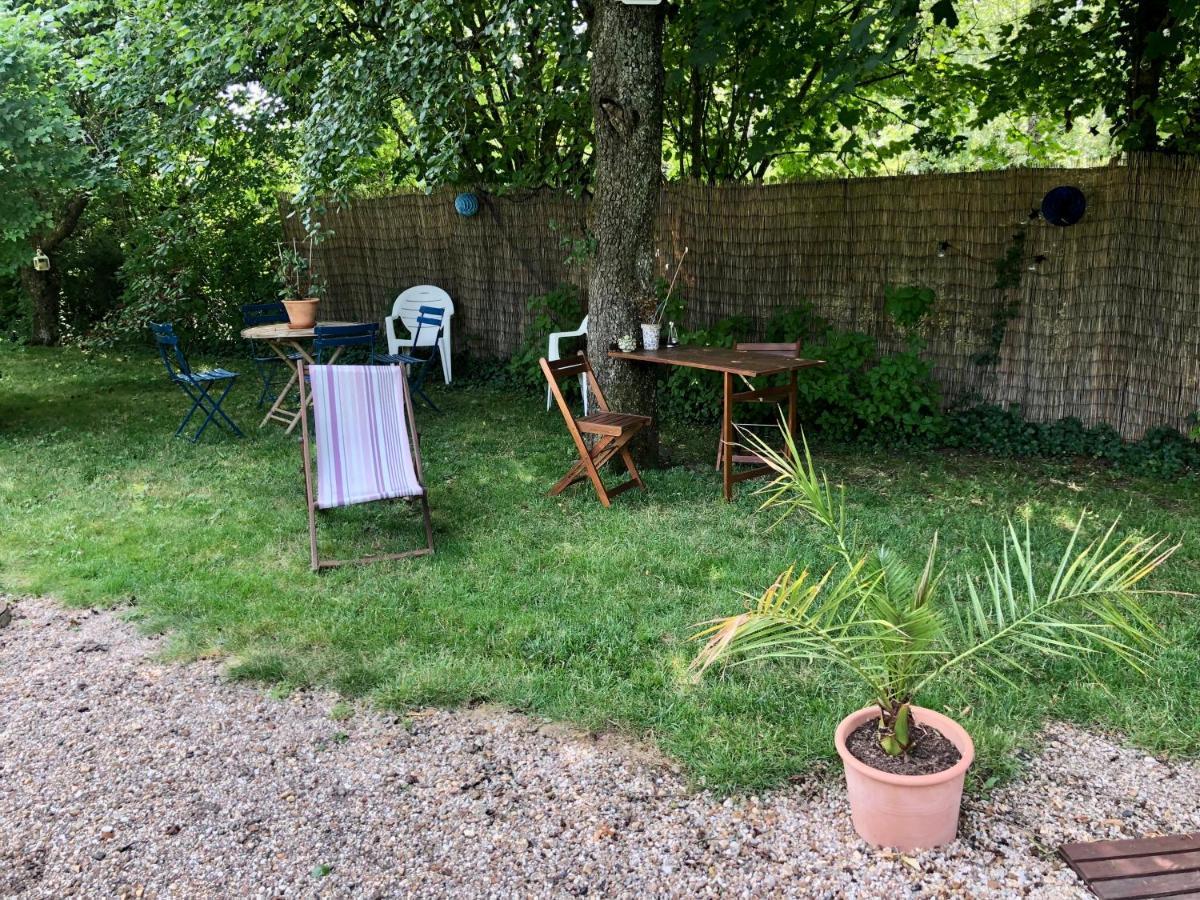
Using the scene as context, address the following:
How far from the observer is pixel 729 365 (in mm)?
4766

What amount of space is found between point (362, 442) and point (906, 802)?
125 inches

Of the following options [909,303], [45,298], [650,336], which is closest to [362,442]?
[650,336]

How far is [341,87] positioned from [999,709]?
5.37 meters

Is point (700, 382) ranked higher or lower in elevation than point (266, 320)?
lower

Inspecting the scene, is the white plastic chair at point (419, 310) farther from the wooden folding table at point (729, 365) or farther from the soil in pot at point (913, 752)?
the soil in pot at point (913, 752)

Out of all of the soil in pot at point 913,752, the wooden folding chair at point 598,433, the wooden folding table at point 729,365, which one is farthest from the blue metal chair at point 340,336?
the soil in pot at point 913,752

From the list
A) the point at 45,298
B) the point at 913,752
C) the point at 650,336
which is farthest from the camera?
the point at 45,298

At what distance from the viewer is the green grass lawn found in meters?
2.77

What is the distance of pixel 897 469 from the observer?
18.3 feet

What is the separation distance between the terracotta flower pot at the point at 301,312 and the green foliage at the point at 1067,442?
4.59 m

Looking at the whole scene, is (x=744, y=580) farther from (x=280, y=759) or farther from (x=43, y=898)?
(x=43, y=898)

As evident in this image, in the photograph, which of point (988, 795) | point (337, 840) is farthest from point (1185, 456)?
point (337, 840)

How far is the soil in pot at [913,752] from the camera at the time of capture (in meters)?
2.17

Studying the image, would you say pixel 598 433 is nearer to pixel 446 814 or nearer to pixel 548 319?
pixel 446 814
